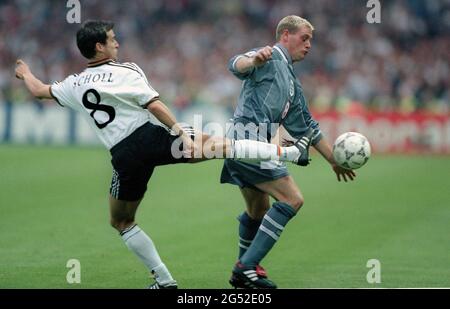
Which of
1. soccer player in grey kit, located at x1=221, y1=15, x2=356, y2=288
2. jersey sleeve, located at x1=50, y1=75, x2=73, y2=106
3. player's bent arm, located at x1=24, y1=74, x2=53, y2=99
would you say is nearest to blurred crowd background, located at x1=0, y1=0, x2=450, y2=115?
soccer player in grey kit, located at x1=221, y1=15, x2=356, y2=288

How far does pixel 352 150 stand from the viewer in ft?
25.6

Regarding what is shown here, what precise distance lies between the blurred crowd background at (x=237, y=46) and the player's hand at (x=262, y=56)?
1639 centimetres

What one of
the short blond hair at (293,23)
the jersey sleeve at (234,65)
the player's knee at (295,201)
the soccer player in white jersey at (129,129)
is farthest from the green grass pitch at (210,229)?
the short blond hair at (293,23)

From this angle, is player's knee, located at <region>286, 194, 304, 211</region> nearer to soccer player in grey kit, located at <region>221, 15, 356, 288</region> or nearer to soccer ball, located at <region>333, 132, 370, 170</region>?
soccer player in grey kit, located at <region>221, 15, 356, 288</region>

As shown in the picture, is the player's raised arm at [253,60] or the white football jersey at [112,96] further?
the white football jersey at [112,96]

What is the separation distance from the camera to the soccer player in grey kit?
746cm

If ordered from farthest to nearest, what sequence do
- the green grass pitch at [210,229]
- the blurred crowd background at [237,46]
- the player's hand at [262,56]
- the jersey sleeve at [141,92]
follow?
the blurred crowd background at [237,46]
the green grass pitch at [210,229]
the jersey sleeve at [141,92]
the player's hand at [262,56]

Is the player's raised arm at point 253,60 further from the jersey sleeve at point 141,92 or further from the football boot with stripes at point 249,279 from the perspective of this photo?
the football boot with stripes at point 249,279

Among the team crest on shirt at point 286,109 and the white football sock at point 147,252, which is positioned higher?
the team crest on shirt at point 286,109

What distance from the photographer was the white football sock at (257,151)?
734 centimetres

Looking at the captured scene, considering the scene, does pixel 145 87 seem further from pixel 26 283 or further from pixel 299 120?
pixel 26 283

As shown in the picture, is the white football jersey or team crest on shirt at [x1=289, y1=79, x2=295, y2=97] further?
team crest on shirt at [x1=289, y1=79, x2=295, y2=97]

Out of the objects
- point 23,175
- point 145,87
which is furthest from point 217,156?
point 23,175

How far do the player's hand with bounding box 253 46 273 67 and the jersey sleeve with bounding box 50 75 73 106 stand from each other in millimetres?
1539
